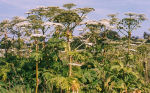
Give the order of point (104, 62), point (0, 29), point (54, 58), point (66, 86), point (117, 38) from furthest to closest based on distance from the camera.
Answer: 1. point (0, 29)
2. point (117, 38)
3. point (104, 62)
4. point (54, 58)
5. point (66, 86)

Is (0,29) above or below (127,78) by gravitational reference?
above

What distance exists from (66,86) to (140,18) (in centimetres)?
369

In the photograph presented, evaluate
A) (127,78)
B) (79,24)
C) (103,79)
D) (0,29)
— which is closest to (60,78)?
(79,24)

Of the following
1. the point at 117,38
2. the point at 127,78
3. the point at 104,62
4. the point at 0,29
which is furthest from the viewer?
the point at 0,29

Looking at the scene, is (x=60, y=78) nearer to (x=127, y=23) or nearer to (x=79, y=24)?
(x=79, y=24)

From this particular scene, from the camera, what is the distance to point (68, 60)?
25.3 feet

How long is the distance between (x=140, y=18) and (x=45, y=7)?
10.5ft

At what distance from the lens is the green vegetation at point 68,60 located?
6641 mm

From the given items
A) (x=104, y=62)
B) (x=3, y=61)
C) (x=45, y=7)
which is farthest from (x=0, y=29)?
(x=104, y=62)

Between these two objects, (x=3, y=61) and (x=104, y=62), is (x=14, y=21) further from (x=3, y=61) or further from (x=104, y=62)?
(x=104, y=62)

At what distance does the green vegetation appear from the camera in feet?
21.8

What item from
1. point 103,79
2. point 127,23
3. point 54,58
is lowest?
point 103,79

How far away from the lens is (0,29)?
10258mm

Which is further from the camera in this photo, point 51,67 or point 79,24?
point 51,67
